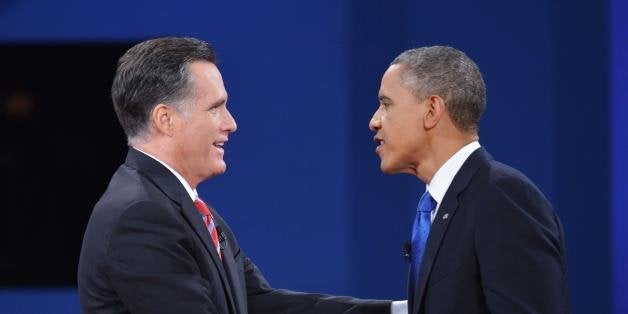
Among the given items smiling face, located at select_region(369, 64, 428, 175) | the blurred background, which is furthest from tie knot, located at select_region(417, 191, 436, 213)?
the blurred background

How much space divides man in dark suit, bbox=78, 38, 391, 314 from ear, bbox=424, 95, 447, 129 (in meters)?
0.54

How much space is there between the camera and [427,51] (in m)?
2.75

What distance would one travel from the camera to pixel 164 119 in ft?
8.42

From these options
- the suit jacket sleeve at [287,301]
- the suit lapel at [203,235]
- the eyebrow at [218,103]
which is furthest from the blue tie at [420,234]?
the eyebrow at [218,103]

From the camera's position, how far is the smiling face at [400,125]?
2.74 metres

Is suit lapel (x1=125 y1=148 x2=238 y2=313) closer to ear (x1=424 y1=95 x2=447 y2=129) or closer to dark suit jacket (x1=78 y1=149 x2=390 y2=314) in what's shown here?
dark suit jacket (x1=78 y1=149 x2=390 y2=314)

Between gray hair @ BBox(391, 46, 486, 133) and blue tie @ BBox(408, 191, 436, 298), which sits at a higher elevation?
gray hair @ BBox(391, 46, 486, 133)

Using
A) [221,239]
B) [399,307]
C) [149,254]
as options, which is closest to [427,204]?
[399,307]

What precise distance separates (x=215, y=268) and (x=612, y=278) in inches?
113

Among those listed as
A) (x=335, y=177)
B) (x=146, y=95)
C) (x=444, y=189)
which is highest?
(x=146, y=95)

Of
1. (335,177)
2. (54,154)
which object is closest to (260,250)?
(335,177)

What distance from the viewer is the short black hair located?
2516 millimetres

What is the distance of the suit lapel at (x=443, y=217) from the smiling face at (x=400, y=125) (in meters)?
0.19

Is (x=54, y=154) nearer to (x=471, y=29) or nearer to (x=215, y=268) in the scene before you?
(x=471, y=29)
